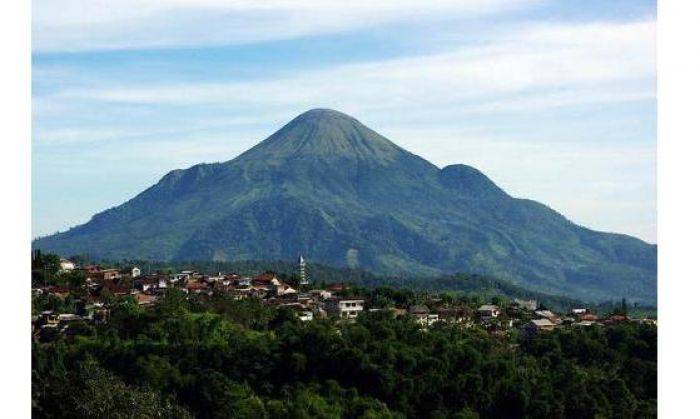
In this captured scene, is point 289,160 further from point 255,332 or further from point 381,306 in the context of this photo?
point 255,332

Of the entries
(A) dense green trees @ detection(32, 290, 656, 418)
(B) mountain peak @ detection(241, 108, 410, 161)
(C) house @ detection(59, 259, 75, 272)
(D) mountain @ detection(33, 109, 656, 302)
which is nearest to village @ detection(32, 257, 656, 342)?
(C) house @ detection(59, 259, 75, 272)

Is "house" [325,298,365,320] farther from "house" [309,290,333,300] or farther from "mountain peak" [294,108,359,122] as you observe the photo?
"mountain peak" [294,108,359,122]

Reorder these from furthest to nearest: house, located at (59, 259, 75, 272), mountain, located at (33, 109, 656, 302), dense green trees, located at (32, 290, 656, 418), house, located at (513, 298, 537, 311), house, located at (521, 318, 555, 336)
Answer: mountain, located at (33, 109, 656, 302) → house, located at (513, 298, 537, 311) → house, located at (59, 259, 75, 272) → house, located at (521, 318, 555, 336) → dense green trees, located at (32, 290, 656, 418)

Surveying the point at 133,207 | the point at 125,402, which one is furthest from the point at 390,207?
the point at 125,402

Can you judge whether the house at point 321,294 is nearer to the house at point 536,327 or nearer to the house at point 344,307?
the house at point 344,307

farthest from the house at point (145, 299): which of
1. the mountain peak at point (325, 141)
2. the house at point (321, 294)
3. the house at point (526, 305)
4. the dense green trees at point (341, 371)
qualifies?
the mountain peak at point (325, 141)

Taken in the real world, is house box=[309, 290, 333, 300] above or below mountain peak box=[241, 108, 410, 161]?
below

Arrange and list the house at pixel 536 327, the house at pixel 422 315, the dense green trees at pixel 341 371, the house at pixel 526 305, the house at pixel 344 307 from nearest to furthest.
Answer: the dense green trees at pixel 341 371
the house at pixel 536 327
the house at pixel 422 315
the house at pixel 344 307
the house at pixel 526 305
